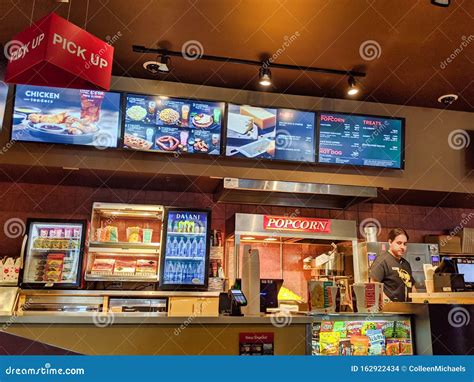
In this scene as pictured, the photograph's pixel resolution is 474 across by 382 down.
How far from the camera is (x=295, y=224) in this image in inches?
199

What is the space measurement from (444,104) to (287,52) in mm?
2381

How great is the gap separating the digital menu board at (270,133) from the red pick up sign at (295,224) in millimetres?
782

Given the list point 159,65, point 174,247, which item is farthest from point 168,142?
point 174,247

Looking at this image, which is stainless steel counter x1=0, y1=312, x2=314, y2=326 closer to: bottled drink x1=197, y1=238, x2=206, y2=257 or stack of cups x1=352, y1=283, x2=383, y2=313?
stack of cups x1=352, y1=283, x2=383, y2=313

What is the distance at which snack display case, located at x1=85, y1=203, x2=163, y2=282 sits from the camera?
4.60 meters

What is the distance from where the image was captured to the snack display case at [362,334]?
2.76 metres

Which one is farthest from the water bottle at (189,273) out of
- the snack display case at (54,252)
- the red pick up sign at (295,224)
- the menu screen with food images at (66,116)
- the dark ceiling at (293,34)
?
the dark ceiling at (293,34)

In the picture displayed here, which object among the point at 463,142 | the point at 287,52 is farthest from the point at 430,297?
the point at 463,142

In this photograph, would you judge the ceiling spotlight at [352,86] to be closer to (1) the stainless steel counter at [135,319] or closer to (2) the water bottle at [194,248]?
(2) the water bottle at [194,248]

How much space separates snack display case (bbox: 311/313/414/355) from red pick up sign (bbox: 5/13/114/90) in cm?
216

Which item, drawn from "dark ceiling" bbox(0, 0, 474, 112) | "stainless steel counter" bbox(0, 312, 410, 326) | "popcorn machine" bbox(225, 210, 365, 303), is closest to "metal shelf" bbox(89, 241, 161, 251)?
"popcorn machine" bbox(225, 210, 365, 303)

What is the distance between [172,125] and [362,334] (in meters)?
2.82

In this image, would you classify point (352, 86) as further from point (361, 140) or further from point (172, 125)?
point (172, 125)

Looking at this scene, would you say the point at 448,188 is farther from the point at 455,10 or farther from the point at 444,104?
the point at 455,10
